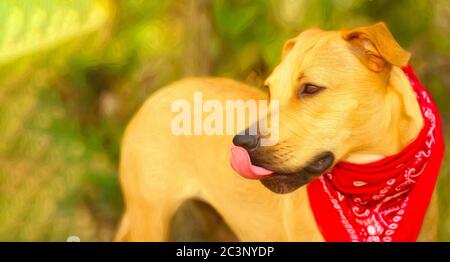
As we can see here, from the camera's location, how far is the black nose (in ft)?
7.11

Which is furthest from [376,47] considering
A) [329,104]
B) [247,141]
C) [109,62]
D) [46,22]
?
[46,22]

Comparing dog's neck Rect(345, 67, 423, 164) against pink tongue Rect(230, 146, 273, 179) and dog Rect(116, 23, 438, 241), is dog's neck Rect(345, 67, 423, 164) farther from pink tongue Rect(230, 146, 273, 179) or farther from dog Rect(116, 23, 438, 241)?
pink tongue Rect(230, 146, 273, 179)

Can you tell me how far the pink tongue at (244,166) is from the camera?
2254 millimetres

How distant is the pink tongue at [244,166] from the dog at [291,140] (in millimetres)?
15

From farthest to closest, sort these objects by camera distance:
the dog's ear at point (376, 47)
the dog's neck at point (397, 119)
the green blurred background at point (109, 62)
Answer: the green blurred background at point (109, 62) < the dog's neck at point (397, 119) < the dog's ear at point (376, 47)

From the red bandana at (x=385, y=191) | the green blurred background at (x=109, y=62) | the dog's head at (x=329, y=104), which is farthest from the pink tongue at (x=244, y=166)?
the green blurred background at (x=109, y=62)

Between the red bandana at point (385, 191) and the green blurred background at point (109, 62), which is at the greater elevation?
the green blurred background at point (109, 62)

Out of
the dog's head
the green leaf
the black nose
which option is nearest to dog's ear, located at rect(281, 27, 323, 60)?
the dog's head

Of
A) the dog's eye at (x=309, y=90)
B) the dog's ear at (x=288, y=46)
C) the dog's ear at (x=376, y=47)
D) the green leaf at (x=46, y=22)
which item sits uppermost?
the green leaf at (x=46, y=22)

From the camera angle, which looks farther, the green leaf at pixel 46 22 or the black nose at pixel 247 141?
the green leaf at pixel 46 22

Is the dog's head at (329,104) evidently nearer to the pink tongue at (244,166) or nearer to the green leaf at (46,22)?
the pink tongue at (244,166)

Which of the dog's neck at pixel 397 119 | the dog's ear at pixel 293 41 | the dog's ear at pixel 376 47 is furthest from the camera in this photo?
the dog's ear at pixel 293 41

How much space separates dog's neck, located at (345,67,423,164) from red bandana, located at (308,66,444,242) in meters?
0.03

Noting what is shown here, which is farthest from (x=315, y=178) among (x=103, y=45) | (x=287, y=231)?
(x=103, y=45)
